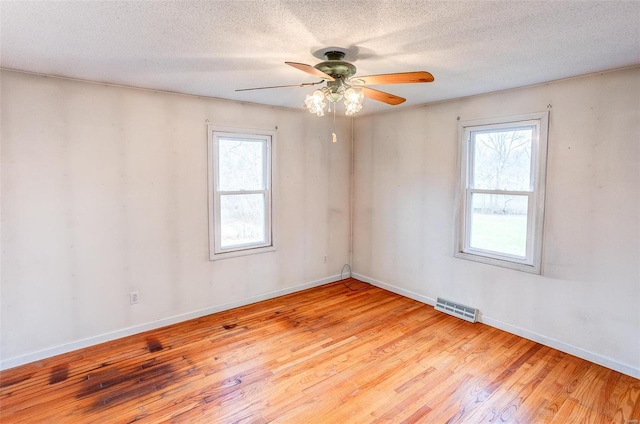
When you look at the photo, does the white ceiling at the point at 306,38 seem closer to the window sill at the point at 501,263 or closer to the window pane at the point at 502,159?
the window pane at the point at 502,159

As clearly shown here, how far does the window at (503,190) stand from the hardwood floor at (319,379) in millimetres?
840

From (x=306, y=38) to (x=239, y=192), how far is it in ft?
7.55

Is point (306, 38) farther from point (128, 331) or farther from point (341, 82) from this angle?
point (128, 331)

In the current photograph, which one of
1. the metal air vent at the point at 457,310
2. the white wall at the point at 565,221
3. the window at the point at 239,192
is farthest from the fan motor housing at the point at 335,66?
the metal air vent at the point at 457,310

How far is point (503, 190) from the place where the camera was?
3.50 m

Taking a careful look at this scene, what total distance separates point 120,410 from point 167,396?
0.29 metres

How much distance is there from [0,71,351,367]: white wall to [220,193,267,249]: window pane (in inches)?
8.2

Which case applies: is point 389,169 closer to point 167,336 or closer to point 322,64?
point 322,64

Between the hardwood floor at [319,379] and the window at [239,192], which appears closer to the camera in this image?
the hardwood floor at [319,379]

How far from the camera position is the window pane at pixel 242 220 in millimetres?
4035

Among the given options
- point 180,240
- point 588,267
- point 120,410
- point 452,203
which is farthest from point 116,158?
point 588,267

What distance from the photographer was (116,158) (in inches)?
127

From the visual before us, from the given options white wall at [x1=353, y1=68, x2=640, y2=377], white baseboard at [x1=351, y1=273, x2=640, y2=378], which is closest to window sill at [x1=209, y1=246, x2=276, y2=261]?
white wall at [x1=353, y1=68, x2=640, y2=377]

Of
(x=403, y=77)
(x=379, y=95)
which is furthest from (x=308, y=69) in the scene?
(x=379, y=95)
